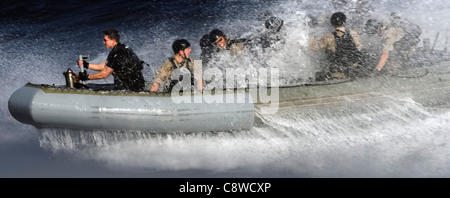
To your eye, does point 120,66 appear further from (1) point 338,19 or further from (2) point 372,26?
(2) point 372,26

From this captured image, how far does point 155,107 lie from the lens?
4445 millimetres

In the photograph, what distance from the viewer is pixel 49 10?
11.1 meters

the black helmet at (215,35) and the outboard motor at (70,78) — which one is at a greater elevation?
the black helmet at (215,35)

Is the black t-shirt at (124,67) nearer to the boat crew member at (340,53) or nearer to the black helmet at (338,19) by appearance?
the boat crew member at (340,53)

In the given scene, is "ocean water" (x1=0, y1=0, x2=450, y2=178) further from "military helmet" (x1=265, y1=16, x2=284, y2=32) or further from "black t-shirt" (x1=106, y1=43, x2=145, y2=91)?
"black t-shirt" (x1=106, y1=43, x2=145, y2=91)

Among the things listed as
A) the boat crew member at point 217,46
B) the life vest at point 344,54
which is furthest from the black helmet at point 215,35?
the life vest at point 344,54

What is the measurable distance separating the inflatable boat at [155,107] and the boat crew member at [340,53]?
56 centimetres

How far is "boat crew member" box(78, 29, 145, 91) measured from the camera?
4.75 m

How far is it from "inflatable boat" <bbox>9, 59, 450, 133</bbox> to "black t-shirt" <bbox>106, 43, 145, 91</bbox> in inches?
13.7

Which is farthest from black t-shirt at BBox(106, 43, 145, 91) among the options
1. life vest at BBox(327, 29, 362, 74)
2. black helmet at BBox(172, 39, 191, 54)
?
life vest at BBox(327, 29, 362, 74)

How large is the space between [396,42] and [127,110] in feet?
12.8

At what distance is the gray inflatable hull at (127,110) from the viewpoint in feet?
14.4

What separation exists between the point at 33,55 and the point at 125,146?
497cm
